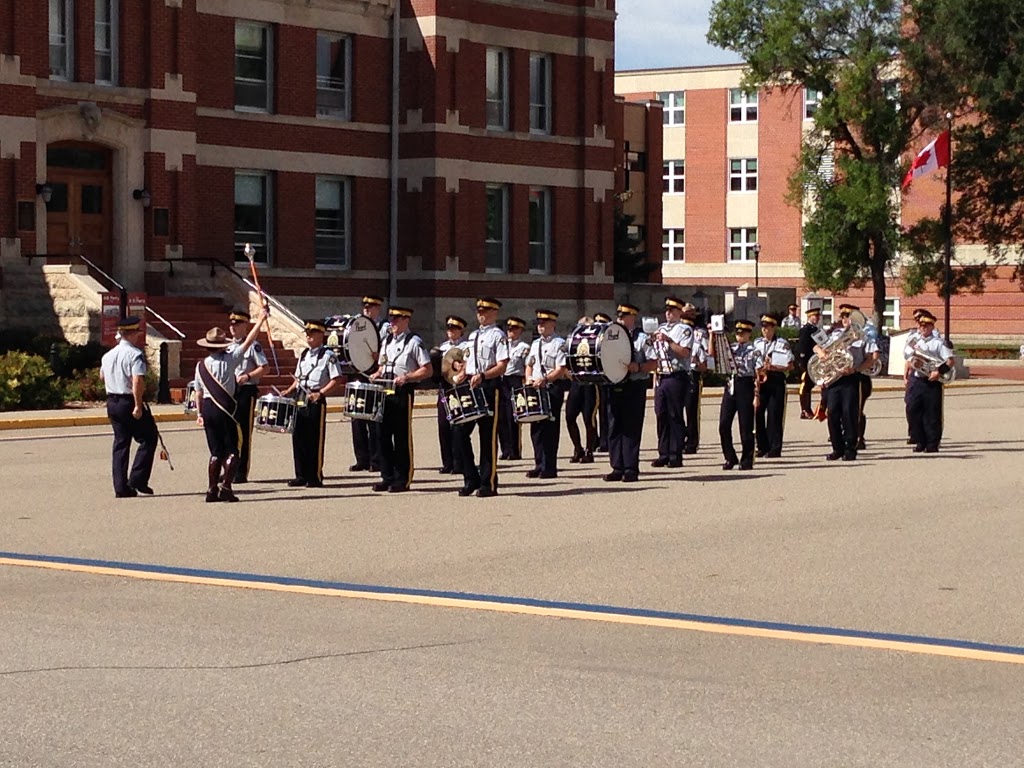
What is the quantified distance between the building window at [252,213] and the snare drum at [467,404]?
1000 inches

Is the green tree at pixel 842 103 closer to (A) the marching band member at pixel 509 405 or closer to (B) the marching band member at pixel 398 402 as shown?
(A) the marching band member at pixel 509 405

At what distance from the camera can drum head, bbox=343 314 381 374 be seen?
19672 mm

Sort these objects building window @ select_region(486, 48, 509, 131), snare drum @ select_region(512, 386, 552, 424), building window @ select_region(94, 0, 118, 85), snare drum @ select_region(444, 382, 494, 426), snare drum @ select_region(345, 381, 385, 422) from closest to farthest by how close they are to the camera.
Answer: snare drum @ select_region(444, 382, 494, 426) → snare drum @ select_region(345, 381, 385, 422) → snare drum @ select_region(512, 386, 552, 424) → building window @ select_region(94, 0, 118, 85) → building window @ select_region(486, 48, 509, 131)

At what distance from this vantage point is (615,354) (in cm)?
2011

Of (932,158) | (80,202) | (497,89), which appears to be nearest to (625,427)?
(80,202)

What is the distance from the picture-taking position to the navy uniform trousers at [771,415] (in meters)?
23.4

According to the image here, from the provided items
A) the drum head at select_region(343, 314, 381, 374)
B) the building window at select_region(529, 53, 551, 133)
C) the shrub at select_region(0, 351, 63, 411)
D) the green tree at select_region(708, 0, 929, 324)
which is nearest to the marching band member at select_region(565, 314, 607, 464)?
the drum head at select_region(343, 314, 381, 374)

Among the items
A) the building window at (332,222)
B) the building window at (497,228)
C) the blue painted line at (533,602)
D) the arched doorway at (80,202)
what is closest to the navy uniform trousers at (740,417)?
the blue painted line at (533,602)

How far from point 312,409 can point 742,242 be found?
7297cm

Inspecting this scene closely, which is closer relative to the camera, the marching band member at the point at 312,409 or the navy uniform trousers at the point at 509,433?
the marching band member at the point at 312,409

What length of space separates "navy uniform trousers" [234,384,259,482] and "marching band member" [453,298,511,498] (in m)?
2.11

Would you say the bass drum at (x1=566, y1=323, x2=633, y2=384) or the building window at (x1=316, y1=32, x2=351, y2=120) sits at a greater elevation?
the building window at (x1=316, y1=32, x2=351, y2=120)

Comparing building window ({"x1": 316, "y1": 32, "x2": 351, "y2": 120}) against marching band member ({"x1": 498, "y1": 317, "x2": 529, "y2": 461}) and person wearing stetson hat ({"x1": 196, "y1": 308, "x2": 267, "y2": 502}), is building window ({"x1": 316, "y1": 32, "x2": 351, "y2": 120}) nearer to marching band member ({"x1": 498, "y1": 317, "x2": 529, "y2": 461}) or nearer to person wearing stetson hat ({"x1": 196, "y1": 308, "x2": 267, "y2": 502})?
marching band member ({"x1": 498, "y1": 317, "x2": 529, "y2": 461})

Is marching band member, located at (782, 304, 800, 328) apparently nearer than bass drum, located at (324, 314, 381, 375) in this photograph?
No
